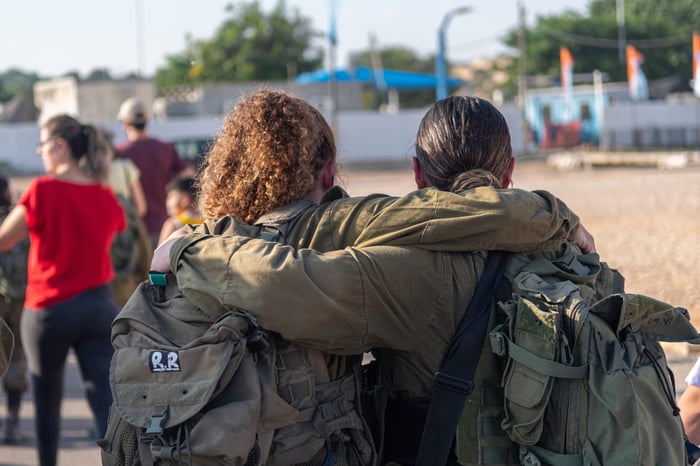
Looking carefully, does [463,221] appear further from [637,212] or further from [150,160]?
[637,212]

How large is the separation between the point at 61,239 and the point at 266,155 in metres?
2.57

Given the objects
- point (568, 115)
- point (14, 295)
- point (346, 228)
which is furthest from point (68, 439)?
point (568, 115)

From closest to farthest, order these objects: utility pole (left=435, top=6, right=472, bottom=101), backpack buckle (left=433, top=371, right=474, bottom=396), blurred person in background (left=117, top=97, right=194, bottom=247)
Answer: backpack buckle (left=433, top=371, right=474, bottom=396) < blurred person in background (left=117, top=97, right=194, bottom=247) < utility pole (left=435, top=6, right=472, bottom=101)

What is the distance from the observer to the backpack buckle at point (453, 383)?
7.95ft

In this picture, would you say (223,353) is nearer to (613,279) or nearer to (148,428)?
(148,428)

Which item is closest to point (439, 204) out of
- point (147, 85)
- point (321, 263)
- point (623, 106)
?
point (321, 263)

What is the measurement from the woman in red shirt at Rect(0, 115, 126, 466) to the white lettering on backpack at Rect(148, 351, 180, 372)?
2.64 m

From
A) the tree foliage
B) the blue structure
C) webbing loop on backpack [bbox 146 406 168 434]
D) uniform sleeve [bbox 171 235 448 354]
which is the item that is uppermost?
the tree foliage

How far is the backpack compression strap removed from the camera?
243 centimetres

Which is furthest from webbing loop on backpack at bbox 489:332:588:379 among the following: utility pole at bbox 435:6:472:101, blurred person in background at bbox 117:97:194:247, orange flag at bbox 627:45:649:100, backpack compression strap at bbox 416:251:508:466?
orange flag at bbox 627:45:649:100

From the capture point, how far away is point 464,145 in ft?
8.58

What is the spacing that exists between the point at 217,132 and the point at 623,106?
141 feet

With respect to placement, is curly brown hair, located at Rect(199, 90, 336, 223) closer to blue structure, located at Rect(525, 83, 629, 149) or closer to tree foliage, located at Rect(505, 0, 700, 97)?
blue structure, located at Rect(525, 83, 629, 149)

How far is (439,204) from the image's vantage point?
2.46 meters
